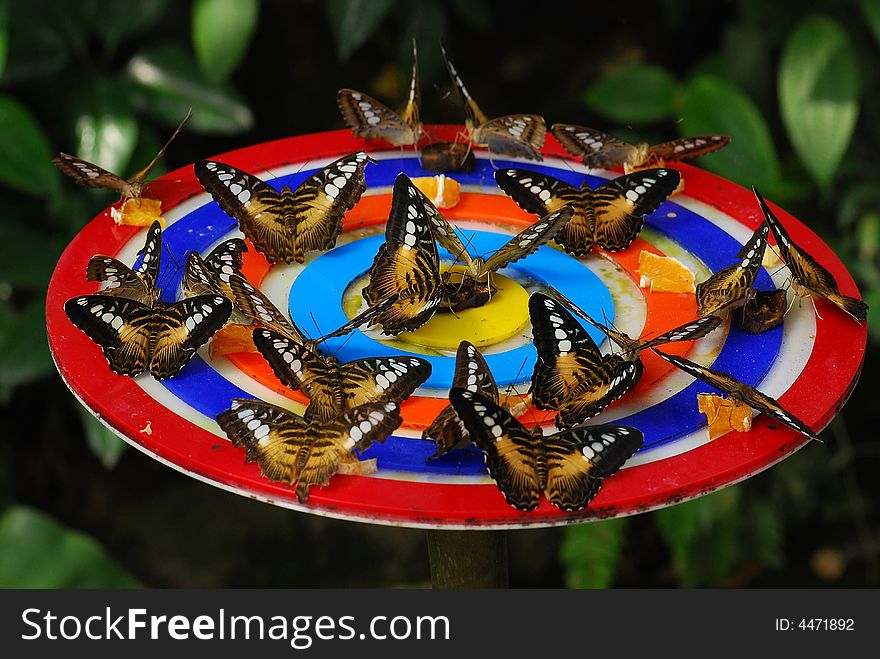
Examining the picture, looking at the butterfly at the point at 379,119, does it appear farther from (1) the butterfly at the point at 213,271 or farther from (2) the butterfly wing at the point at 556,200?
(1) the butterfly at the point at 213,271

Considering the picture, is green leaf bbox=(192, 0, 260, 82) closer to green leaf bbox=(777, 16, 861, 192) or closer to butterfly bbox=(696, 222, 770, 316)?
green leaf bbox=(777, 16, 861, 192)

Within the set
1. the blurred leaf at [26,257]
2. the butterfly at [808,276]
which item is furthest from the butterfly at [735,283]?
the blurred leaf at [26,257]

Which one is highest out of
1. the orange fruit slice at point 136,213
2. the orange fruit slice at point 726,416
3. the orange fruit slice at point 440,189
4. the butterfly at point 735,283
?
the orange fruit slice at point 440,189

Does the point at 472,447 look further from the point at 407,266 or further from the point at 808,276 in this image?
the point at 808,276

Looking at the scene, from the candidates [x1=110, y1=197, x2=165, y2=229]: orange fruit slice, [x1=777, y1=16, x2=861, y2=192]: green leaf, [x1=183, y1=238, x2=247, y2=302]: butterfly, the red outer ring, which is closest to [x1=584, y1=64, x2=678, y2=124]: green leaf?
[x1=777, y1=16, x2=861, y2=192]: green leaf

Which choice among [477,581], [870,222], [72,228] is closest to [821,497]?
[870,222]

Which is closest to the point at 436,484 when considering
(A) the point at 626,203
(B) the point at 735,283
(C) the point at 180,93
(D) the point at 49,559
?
(B) the point at 735,283
